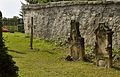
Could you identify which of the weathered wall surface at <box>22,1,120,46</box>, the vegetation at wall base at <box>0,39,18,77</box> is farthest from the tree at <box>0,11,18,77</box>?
the weathered wall surface at <box>22,1,120,46</box>

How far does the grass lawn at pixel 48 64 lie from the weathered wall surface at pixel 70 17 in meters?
1.54

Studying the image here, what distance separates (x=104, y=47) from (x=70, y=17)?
260 inches

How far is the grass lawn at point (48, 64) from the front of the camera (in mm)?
14478

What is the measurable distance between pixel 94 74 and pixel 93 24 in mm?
7417

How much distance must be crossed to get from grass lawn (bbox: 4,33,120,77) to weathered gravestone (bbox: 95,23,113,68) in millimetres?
454

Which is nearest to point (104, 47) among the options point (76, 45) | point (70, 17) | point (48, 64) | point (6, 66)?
point (76, 45)

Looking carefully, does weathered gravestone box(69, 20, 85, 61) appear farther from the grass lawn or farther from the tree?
the tree

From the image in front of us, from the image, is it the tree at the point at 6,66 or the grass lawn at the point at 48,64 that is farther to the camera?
the grass lawn at the point at 48,64

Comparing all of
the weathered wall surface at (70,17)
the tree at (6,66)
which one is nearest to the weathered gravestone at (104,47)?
the weathered wall surface at (70,17)

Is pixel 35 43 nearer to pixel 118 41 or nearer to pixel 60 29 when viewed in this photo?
pixel 60 29

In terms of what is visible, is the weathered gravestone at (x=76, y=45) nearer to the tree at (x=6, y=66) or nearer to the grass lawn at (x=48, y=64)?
the grass lawn at (x=48, y=64)

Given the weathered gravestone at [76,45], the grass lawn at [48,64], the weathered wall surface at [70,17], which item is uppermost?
the weathered wall surface at [70,17]

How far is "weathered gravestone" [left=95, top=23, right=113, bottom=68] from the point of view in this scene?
16.4 m

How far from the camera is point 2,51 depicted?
8539 mm
